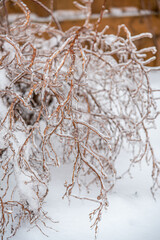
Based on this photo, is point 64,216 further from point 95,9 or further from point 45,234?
point 95,9

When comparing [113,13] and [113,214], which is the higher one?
[113,13]

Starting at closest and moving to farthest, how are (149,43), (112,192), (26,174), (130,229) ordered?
(26,174) → (130,229) → (112,192) → (149,43)

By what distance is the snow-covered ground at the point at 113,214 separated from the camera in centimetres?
166

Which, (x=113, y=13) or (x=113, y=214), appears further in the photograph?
(x=113, y=13)

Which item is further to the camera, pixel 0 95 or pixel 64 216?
pixel 64 216

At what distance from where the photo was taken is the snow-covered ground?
1659 mm

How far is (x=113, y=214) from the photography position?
1.82m

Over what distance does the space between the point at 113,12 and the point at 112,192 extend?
422 cm

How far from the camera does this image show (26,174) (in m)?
1.57

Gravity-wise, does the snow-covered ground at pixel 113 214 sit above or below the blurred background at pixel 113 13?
below

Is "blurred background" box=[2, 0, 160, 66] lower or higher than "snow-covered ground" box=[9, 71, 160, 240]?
higher

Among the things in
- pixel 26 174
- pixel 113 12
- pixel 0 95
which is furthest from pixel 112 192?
pixel 113 12

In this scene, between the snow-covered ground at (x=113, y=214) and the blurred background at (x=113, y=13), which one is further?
the blurred background at (x=113, y=13)

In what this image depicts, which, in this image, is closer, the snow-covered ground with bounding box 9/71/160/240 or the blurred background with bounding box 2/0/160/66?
the snow-covered ground with bounding box 9/71/160/240
